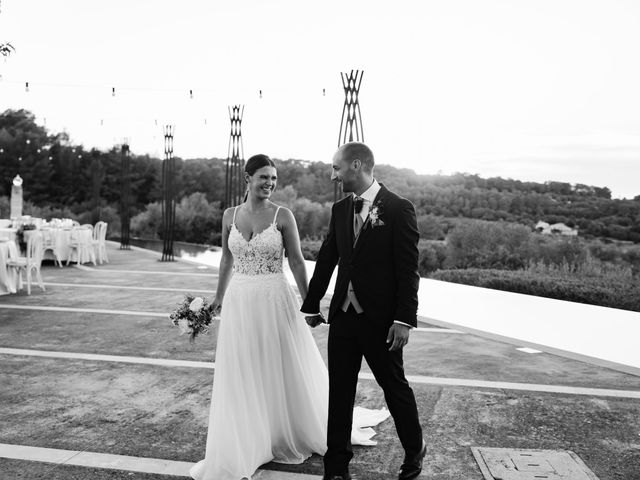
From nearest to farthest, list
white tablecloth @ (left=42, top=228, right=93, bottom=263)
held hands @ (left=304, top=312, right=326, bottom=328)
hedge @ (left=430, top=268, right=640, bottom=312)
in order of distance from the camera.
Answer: held hands @ (left=304, top=312, right=326, bottom=328), hedge @ (left=430, top=268, right=640, bottom=312), white tablecloth @ (left=42, top=228, right=93, bottom=263)

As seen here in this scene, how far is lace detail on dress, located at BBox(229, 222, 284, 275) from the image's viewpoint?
3.42 m

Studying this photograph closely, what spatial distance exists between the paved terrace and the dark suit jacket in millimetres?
924

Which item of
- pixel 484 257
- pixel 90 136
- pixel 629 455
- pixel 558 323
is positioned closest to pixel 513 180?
pixel 484 257

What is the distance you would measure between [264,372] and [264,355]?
9 centimetres

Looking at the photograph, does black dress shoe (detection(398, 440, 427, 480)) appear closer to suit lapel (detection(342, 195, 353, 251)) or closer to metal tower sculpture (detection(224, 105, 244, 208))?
suit lapel (detection(342, 195, 353, 251))

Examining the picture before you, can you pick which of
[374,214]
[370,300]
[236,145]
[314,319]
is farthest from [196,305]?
[236,145]

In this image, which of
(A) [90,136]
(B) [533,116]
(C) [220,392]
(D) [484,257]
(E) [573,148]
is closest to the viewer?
(C) [220,392]

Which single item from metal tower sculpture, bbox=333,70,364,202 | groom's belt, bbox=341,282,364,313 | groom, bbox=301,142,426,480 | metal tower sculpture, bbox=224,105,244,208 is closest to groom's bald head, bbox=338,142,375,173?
groom, bbox=301,142,426,480

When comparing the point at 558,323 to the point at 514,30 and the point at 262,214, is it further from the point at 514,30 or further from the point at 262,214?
the point at 514,30

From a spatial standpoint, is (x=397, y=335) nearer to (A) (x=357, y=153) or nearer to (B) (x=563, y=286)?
(A) (x=357, y=153)

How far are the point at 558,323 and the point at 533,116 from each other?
10.8 m

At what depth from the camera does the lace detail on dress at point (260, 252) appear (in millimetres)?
3422

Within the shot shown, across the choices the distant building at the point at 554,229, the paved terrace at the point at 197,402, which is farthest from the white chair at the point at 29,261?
the distant building at the point at 554,229

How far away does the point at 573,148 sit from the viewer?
21.9 meters
